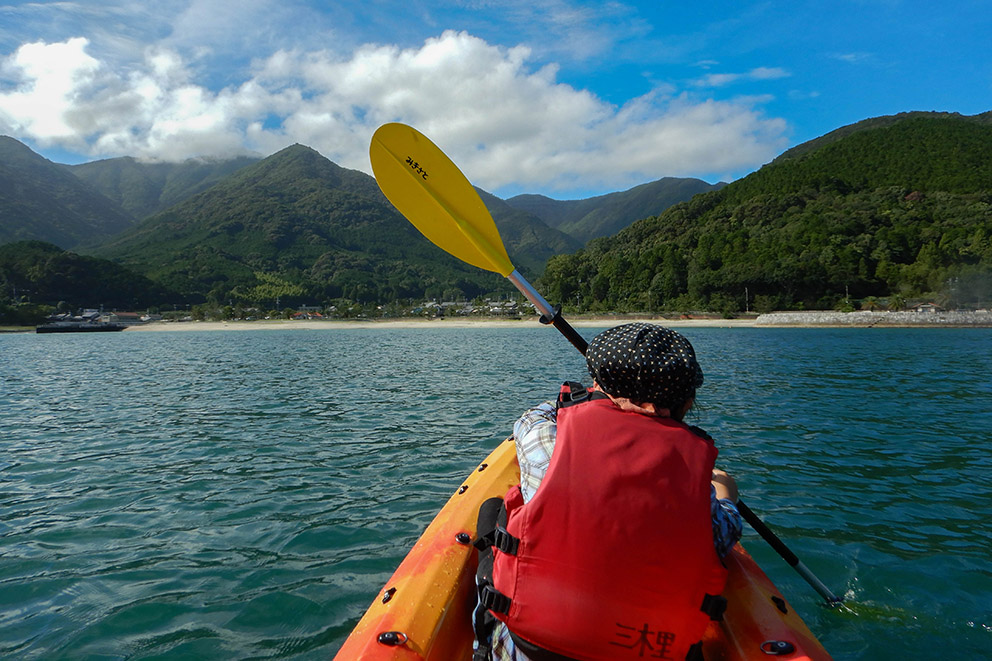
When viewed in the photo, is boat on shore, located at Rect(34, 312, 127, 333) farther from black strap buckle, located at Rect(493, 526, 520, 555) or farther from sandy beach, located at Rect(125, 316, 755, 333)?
black strap buckle, located at Rect(493, 526, 520, 555)

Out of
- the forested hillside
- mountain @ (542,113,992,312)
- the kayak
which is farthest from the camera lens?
the forested hillside

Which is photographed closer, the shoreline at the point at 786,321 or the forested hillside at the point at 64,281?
the shoreline at the point at 786,321

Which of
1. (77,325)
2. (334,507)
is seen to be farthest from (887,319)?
(77,325)

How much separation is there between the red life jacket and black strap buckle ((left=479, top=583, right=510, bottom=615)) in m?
0.10

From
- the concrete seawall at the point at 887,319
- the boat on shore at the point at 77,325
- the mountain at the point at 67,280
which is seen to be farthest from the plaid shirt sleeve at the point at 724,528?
the mountain at the point at 67,280

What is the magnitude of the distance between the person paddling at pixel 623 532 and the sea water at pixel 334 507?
5.76 ft

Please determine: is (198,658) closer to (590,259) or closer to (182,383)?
(182,383)

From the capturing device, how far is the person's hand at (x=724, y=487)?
9.07ft

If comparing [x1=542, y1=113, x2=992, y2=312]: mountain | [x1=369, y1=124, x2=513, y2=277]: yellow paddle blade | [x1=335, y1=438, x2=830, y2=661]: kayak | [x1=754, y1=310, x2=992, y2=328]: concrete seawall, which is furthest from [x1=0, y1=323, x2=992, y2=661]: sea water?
[x1=542, y1=113, x2=992, y2=312]: mountain

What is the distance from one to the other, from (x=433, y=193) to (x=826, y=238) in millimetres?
112283

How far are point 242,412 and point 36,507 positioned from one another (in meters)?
6.98

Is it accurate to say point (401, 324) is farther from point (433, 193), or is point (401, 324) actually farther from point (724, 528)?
point (724, 528)

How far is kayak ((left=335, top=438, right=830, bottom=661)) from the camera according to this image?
286 cm

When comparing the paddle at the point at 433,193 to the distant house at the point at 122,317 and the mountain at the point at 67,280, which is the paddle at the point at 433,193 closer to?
the distant house at the point at 122,317
